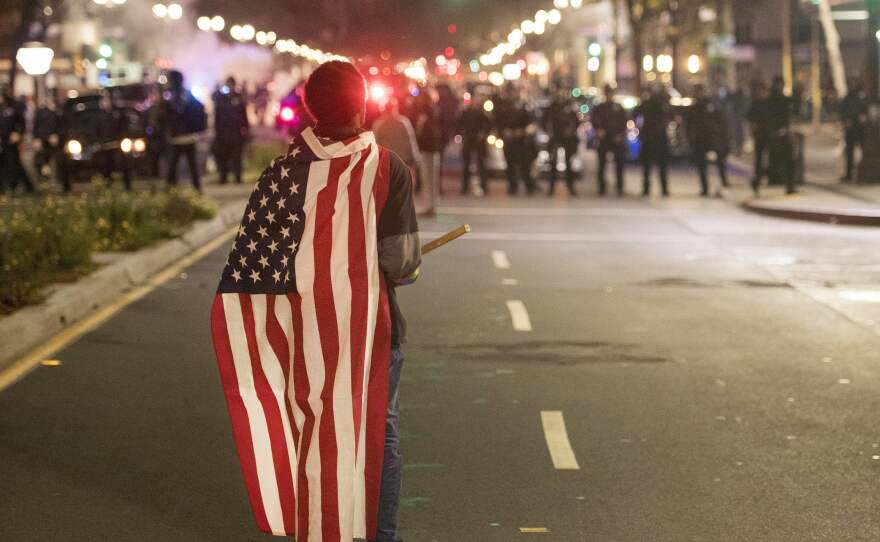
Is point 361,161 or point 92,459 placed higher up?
point 361,161

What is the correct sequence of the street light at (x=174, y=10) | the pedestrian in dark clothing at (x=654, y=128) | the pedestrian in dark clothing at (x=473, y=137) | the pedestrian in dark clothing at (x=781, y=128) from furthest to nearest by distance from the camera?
1. the street light at (x=174, y=10)
2. the pedestrian in dark clothing at (x=473, y=137)
3. the pedestrian in dark clothing at (x=654, y=128)
4. the pedestrian in dark clothing at (x=781, y=128)

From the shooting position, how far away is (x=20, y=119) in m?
25.1

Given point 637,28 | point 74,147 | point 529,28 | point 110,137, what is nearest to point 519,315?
point 110,137

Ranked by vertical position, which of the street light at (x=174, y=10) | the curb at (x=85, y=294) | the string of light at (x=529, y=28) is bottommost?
the curb at (x=85, y=294)

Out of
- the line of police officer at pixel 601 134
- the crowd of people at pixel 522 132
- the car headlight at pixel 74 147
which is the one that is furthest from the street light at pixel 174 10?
the line of police officer at pixel 601 134

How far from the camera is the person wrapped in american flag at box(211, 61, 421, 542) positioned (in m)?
→ 5.20

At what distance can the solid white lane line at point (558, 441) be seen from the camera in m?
7.26

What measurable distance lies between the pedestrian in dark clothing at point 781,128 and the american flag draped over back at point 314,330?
19657 mm

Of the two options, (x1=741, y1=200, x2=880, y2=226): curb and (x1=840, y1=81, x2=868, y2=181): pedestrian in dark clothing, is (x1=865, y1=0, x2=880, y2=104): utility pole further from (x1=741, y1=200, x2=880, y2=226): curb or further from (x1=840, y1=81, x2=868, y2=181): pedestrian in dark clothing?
(x1=741, y1=200, x2=880, y2=226): curb

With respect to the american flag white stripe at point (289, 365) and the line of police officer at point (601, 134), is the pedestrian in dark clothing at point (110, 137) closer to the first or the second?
the line of police officer at point (601, 134)

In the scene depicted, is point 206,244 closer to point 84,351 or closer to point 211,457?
point 84,351

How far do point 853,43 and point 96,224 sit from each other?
60274mm

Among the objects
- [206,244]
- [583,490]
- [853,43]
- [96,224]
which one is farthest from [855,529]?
[853,43]

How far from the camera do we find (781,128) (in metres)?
24.9
